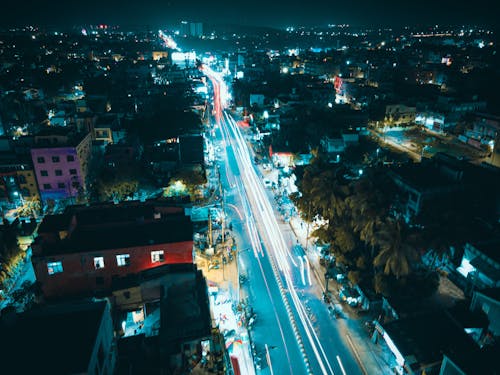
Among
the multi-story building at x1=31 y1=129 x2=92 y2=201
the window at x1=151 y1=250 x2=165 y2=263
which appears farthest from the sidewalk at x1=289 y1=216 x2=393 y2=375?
the multi-story building at x1=31 y1=129 x2=92 y2=201

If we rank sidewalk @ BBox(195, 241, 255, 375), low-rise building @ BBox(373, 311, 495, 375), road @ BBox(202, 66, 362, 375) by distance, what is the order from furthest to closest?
sidewalk @ BBox(195, 241, 255, 375), road @ BBox(202, 66, 362, 375), low-rise building @ BBox(373, 311, 495, 375)

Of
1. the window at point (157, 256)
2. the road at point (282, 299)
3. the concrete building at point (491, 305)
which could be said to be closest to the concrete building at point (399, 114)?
the road at point (282, 299)

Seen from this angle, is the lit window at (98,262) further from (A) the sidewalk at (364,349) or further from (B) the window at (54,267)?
(A) the sidewalk at (364,349)

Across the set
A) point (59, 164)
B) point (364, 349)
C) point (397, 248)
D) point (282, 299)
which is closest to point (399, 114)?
point (397, 248)

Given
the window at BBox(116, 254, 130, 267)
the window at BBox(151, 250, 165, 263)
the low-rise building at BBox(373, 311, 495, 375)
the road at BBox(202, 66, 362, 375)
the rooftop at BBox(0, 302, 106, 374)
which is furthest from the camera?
the window at BBox(151, 250, 165, 263)

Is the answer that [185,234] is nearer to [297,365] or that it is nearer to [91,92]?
[297,365]

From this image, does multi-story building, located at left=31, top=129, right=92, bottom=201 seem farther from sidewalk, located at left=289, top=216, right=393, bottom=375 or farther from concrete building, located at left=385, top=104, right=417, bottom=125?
concrete building, located at left=385, top=104, right=417, bottom=125

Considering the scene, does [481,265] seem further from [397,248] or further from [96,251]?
[96,251]
